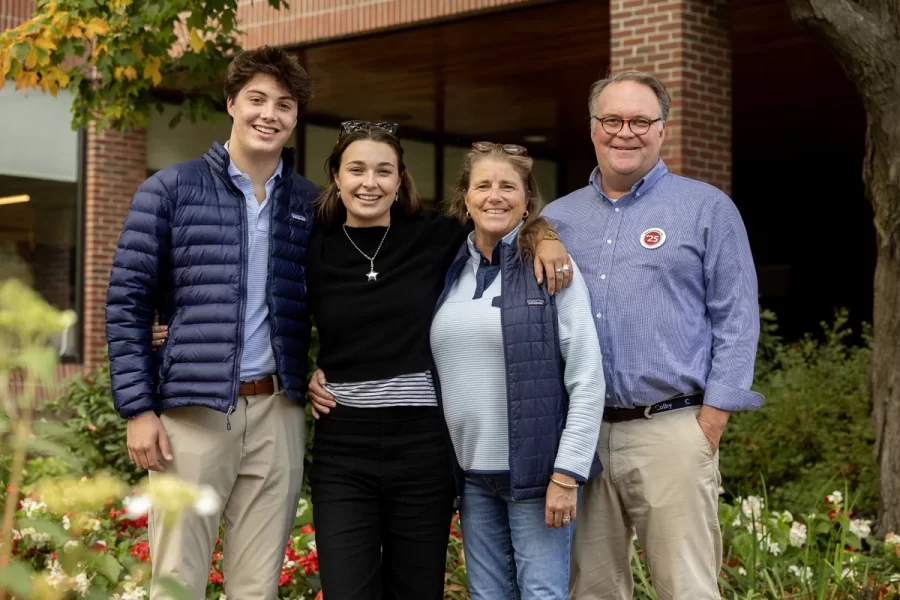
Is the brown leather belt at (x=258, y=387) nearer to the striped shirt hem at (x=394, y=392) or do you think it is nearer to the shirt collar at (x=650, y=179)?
the striped shirt hem at (x=394, y=392)

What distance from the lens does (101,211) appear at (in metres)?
13.5

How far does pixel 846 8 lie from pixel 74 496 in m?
4.93

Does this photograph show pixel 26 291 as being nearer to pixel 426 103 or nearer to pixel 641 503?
pixel 641 503

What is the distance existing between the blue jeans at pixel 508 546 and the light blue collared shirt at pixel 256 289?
735 millimetres

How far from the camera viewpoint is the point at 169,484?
52.2 inches

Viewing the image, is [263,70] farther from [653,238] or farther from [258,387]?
[653,238]

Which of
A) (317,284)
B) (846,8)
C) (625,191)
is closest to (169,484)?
(317,284)

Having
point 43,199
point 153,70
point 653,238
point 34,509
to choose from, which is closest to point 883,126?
point 653,238

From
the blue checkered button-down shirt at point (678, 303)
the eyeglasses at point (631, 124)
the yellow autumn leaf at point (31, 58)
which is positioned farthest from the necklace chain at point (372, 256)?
the yellow autumn leaf at point (31, 58)

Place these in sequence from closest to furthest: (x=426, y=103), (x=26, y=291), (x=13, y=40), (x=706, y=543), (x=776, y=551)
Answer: (x=26, y=291)
(x=706, y=543)
(x=776, y=551)
(x=13, y=40)
(x=426, y=103)

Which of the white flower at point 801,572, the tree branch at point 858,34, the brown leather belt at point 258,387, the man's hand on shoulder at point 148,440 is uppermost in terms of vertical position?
the tree branch at point 858,34

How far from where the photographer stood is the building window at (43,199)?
539 inches

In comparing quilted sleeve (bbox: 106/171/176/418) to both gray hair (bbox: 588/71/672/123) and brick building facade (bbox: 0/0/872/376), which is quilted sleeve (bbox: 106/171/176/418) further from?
brick building facade (bbox: 0/0/872/376)

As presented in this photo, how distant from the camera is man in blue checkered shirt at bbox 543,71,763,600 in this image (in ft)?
11.3
